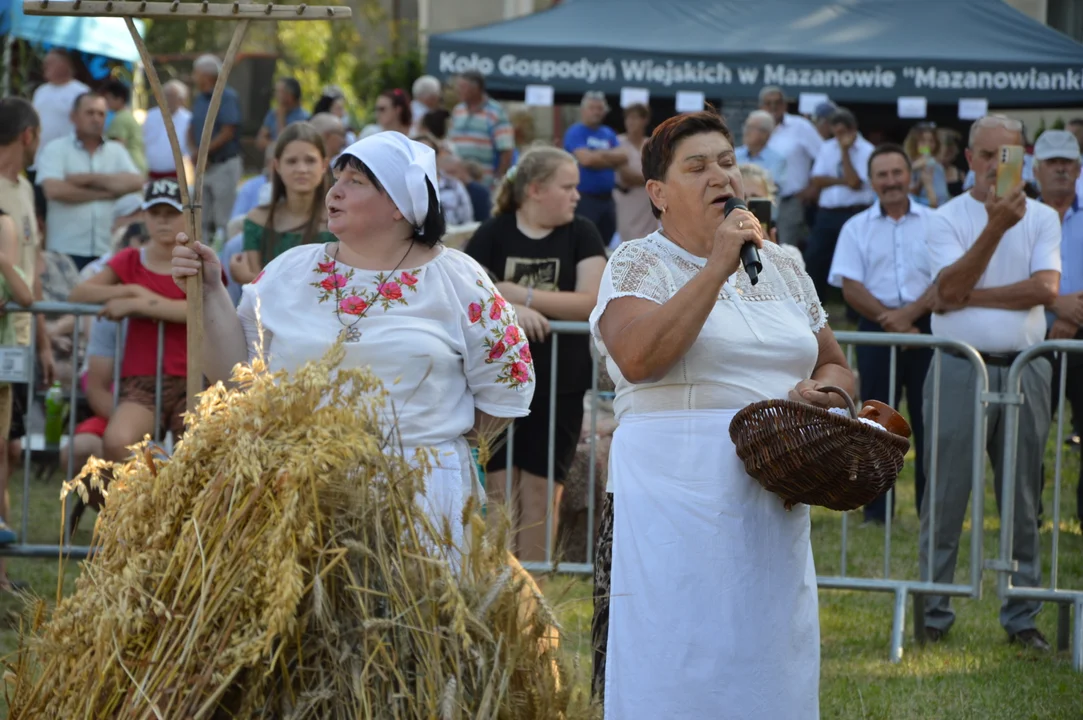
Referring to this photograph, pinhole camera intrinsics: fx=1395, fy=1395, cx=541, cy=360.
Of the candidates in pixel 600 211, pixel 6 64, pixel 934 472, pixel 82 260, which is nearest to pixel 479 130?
pixel 600 211

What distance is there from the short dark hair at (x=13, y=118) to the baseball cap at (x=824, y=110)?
31.2 feet

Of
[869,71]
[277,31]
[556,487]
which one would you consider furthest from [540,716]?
[277,31]

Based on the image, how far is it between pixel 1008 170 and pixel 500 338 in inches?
136

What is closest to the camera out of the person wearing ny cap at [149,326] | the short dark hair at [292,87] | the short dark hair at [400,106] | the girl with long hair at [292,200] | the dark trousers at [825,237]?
the girl with long hair at [292,200]

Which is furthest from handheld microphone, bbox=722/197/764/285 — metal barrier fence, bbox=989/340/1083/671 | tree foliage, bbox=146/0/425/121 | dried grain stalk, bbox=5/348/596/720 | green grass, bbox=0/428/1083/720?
tree foliage, bbox=146/0/425/121

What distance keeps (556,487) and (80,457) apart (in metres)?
2.60

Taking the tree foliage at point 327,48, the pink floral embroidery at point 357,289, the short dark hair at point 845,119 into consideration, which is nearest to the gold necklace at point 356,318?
the pink floral embroidery at point 357,289

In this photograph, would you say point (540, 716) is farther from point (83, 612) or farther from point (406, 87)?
point (406, 87)

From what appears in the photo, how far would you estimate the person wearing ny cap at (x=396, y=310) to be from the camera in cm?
386

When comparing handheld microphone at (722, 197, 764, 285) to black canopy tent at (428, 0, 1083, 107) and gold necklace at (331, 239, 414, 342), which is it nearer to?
gold necklace at (331, 239, 414, 342)

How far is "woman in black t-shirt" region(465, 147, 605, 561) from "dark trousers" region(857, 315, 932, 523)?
220cm

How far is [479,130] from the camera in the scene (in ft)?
46.0

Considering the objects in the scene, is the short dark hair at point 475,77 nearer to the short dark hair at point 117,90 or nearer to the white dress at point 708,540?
the short dark hair at point 117,90

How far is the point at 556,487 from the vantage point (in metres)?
6.55
